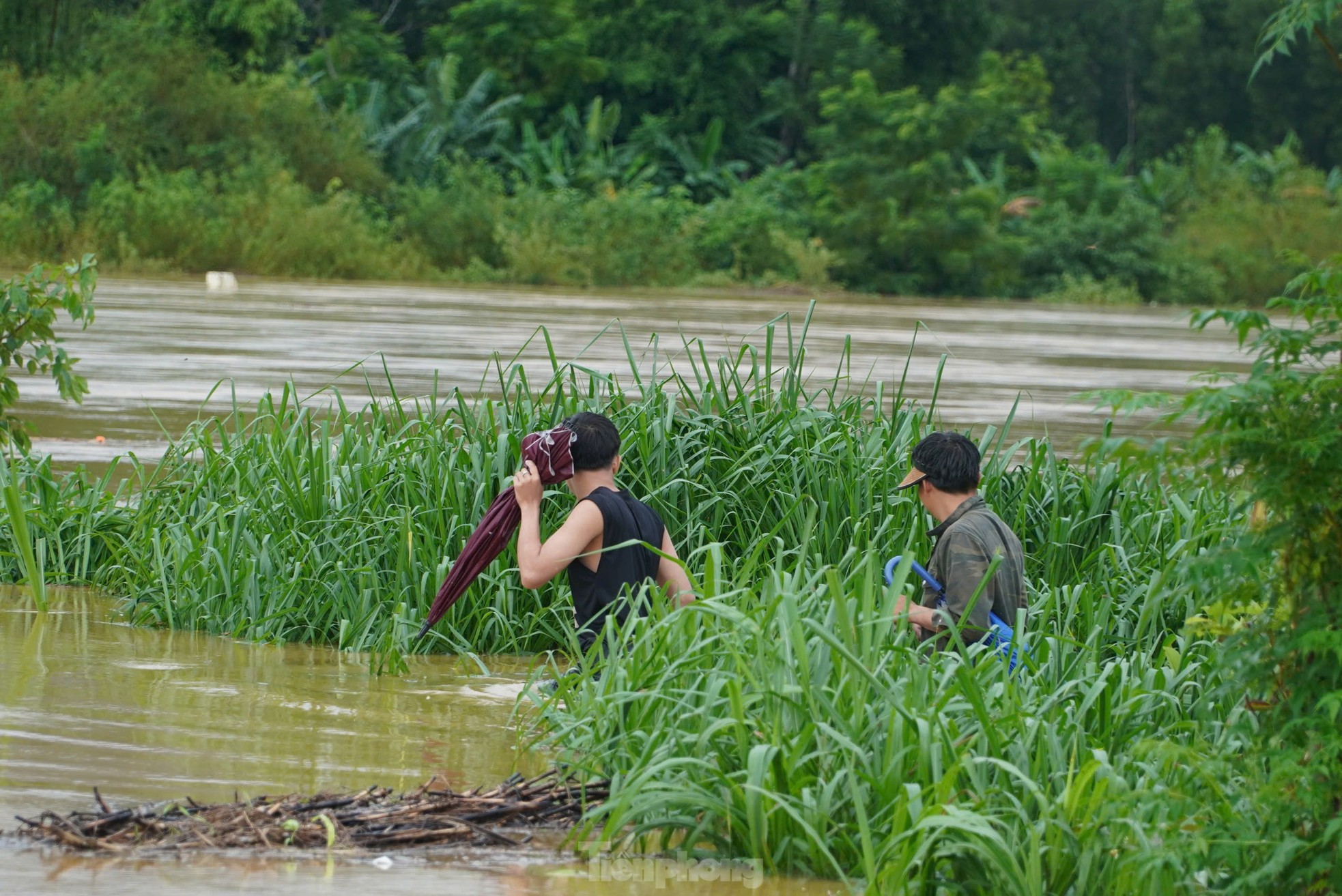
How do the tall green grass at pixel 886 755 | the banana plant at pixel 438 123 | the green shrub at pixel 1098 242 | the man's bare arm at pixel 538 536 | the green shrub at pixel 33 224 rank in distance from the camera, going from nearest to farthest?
the tall green grass at pixel 886 755 < the man's bare arm at pixel 538 536 < the green shrub at pixel 33 224 < the banana plant at pixel 438 123 < the green shrub at pixel 1098 242

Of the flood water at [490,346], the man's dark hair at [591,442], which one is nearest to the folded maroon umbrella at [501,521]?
the man's dark hair at [591,442]

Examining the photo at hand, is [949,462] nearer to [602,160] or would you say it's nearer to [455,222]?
[455,222]

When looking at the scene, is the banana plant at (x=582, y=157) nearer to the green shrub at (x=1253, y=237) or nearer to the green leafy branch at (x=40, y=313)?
the green shrub at (x=1253, y=237)

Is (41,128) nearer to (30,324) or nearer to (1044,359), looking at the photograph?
(1044,359)

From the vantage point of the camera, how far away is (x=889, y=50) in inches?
2313

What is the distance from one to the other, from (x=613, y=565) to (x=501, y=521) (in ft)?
1.62

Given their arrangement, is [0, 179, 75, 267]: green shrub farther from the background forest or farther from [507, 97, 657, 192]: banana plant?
[507, 97, 657, 192]: banana plant

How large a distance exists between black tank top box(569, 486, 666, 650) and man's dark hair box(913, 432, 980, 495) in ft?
2.88

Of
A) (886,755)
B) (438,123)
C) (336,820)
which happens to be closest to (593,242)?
(438,123)

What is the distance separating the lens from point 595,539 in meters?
5.75

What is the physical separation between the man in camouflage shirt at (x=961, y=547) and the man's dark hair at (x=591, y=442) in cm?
96

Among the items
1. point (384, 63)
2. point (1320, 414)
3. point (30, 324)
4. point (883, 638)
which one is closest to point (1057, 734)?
point (883, 638)

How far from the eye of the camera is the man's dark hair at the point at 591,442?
5.77 meters

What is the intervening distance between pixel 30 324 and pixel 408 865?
4.62 metres
